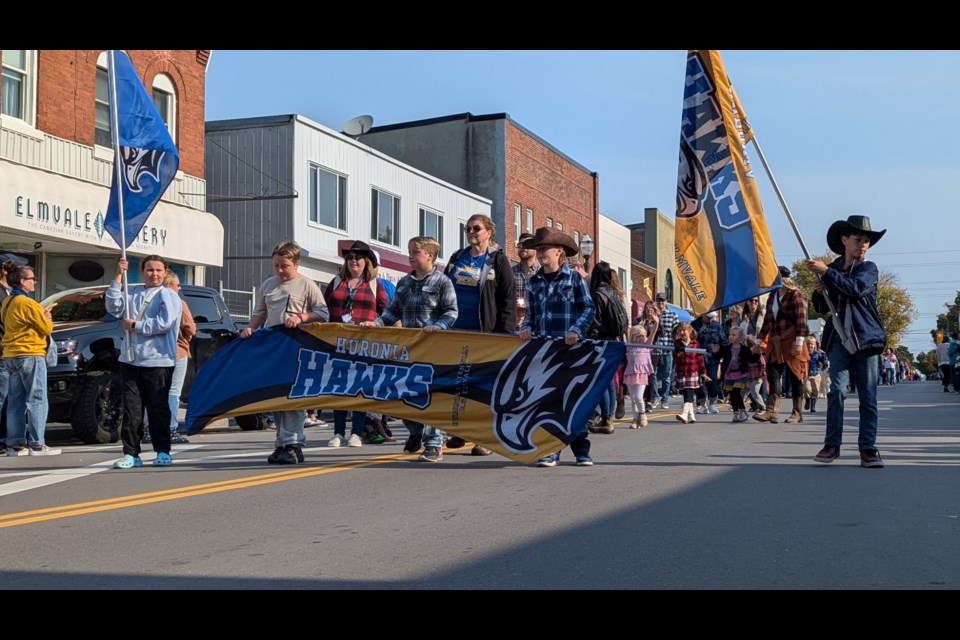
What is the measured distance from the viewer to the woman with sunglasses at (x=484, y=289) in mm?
10211

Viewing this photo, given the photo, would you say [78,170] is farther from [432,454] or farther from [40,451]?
[432,454]

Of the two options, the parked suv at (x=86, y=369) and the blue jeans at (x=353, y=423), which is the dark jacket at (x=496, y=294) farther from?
the parked suv at (x=86, y=369)

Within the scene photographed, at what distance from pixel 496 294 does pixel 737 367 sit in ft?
23.5

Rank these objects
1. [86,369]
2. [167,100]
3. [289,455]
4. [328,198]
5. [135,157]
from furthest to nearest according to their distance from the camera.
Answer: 1. [328,198]
2. [167,100]
3. [86,369]
4. [135,157]
5. [289,455]

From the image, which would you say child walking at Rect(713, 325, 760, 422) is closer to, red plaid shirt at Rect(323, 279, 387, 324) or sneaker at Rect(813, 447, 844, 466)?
sneaker at Rect(813, 447, 844, 466)

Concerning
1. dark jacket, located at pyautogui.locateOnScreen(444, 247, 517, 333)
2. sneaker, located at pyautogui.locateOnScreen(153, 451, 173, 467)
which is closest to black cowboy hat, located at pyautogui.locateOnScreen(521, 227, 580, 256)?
dark jacket, located at pyautogui.locateOnScreen(444, 247, 517, 333)

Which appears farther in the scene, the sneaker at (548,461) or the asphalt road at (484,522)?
the sneaker at (548,461)

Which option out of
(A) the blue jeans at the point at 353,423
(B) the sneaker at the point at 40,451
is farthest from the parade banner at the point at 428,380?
(B) the sneaker at the point at 40,451

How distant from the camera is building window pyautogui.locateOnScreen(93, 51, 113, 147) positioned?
2338cm

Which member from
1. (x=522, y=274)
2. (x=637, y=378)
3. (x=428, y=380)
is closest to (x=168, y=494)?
(x=428, y=380)

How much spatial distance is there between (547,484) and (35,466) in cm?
496

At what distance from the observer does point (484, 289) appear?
10.2 meters

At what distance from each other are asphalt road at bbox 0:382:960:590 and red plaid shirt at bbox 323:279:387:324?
1.56 m
